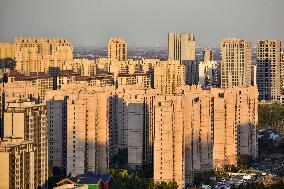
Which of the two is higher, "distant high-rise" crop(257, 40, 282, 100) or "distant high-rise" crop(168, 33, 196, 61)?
"distant high-rise" crop(168, 33, 196, 61)

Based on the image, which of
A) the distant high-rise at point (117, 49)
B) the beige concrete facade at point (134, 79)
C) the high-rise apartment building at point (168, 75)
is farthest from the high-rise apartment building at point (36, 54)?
the high-rise apartment building at point (168, 75)

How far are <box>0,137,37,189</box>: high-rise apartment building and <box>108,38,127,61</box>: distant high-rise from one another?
12.4 metres

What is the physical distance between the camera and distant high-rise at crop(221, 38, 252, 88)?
63.3 feet

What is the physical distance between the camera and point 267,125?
1540 cm

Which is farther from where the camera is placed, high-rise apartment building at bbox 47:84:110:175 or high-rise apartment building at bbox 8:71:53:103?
high-rise apartment building at bbox 8:71:53:103

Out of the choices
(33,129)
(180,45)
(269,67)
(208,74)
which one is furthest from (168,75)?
(33,129)

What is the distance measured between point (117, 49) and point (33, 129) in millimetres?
12318

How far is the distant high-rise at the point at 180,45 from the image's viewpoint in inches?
896

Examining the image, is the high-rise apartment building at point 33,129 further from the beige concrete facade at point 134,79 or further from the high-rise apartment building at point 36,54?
the high-rise apartment building at point 36,54

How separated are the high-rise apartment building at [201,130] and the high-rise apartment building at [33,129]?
1502mm

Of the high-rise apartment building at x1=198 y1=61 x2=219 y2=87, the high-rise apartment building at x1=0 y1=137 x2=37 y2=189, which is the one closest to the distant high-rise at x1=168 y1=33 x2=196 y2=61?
the high-rise apartment building at x1=198 y1=61 x2=219 y2=87

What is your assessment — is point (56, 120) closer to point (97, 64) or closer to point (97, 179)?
point (97, 179)

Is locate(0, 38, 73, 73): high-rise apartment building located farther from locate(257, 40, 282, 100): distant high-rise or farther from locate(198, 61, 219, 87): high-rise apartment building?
locate(257, 40, 282, 100): distant high-rise

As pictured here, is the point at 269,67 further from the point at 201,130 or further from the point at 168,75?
the point at 201,130
